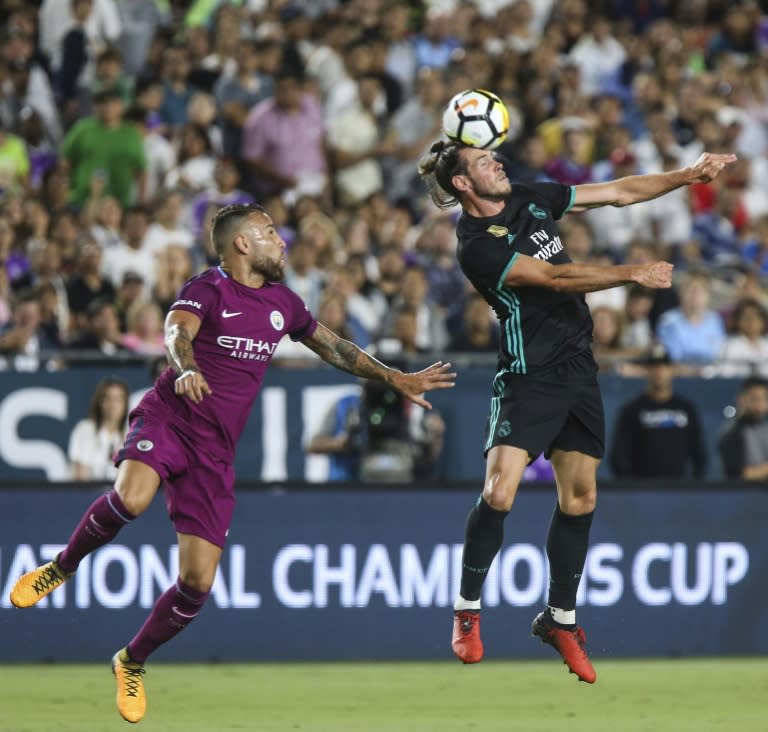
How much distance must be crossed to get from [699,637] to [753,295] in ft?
14.4

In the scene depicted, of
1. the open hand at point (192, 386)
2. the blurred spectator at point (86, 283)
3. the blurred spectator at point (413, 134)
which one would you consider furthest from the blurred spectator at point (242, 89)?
the open hand at point (192, 386)

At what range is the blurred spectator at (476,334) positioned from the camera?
1413 centimetres

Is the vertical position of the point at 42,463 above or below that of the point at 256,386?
below

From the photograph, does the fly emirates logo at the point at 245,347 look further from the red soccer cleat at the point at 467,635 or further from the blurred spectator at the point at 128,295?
the blurred spectator at the point at 128,295

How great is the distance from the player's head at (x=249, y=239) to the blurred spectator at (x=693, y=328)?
7011 millimetres

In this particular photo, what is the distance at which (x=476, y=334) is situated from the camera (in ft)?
46.6

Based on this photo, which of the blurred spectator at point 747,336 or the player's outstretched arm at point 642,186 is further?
the blurred spectator at point 747,336

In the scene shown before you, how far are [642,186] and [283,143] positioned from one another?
827 centimetres

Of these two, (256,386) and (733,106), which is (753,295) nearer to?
(733,106)

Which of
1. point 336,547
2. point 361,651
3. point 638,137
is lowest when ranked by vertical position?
point 361,651

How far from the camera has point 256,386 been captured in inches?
347

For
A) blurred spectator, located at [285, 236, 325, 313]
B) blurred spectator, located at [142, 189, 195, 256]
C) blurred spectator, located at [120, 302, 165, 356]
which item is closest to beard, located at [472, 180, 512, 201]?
blurred spectator, located at [120, 302, 165, 356]

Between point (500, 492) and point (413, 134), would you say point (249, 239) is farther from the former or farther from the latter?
point (413, 134)

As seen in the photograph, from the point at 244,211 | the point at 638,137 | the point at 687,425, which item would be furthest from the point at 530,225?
the point at 638,137
